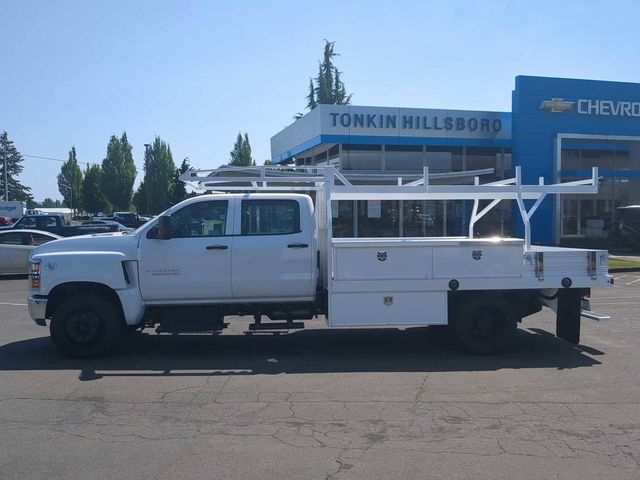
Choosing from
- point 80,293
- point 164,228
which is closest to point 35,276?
point 80,293

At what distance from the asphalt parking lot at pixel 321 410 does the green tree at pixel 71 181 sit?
77.4 m

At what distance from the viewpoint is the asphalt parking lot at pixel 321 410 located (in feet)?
15.8

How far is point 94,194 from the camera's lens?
76.2 metres

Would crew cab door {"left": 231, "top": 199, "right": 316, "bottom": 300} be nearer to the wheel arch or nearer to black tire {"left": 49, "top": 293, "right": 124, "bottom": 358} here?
the wheel arch

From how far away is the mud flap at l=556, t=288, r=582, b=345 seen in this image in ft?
28.2

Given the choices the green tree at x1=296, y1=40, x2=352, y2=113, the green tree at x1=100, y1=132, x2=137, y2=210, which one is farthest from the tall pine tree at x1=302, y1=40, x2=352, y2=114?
the green tree at x1=100, y1=132, x2=137, y2=210

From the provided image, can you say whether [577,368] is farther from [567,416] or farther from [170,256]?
[170,256]

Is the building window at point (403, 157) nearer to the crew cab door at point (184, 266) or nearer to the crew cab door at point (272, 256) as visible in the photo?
the crew cab door at point (272, 256)

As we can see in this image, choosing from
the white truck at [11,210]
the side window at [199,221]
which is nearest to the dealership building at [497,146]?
the side window at [199,221]

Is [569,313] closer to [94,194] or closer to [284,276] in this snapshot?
[284,276]

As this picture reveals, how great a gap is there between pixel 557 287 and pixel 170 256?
17.0 feet

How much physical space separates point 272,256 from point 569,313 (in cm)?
419

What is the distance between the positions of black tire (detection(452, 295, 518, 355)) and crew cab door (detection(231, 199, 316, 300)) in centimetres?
204

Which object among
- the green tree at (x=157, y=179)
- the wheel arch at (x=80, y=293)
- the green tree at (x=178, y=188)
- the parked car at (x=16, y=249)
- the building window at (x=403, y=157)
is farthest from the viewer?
the green tree at (x=157, y=179)
